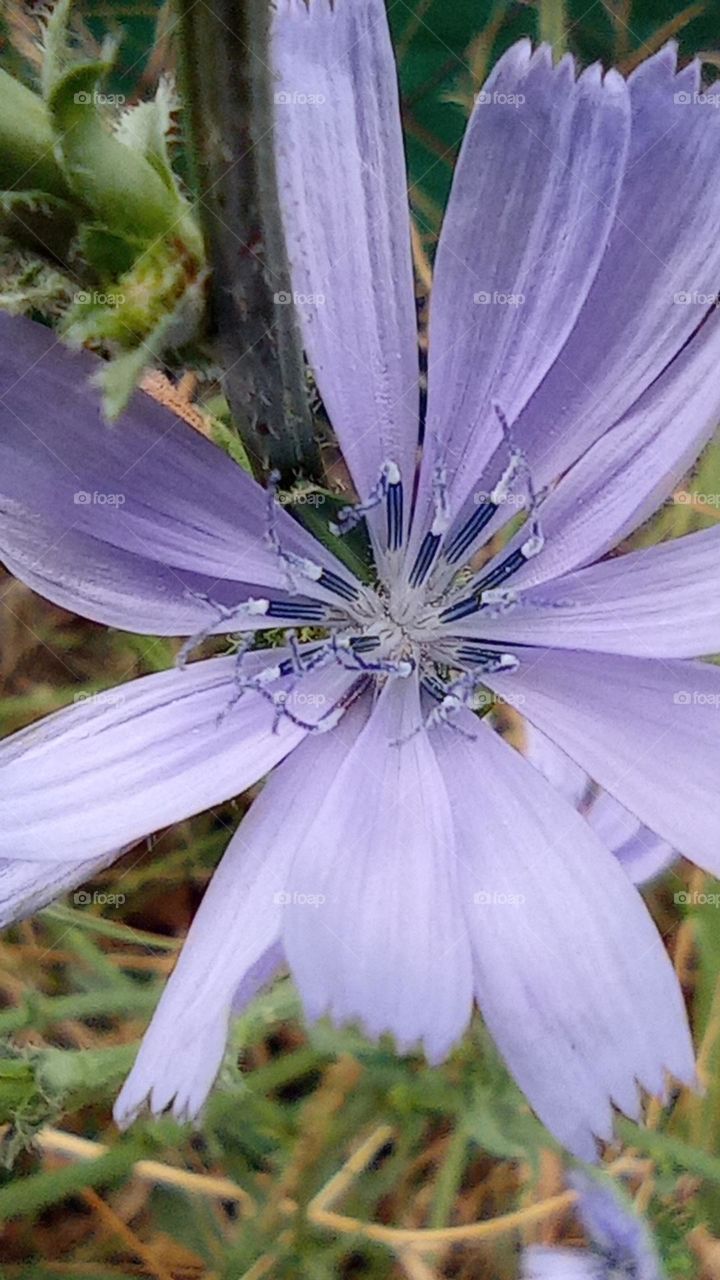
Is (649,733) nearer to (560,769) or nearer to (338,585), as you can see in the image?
(338,585)

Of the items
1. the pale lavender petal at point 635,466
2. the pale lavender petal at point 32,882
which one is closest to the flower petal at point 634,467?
the pale lavender petal at point 635,466

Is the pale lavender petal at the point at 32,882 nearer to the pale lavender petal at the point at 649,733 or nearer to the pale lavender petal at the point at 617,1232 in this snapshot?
the pale lavender petal at the point at 649,733

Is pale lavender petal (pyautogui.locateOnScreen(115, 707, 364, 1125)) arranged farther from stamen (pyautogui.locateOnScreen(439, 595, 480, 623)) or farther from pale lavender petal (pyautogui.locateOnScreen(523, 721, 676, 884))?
pale lavender petal (pyautogui.locateOnScreen(523, 721, 676, 884))

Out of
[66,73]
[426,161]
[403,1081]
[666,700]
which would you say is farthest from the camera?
[426,161]

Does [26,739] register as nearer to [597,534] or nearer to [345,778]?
[345,778]

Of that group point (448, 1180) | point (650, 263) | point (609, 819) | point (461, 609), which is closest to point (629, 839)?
point (609, 819)

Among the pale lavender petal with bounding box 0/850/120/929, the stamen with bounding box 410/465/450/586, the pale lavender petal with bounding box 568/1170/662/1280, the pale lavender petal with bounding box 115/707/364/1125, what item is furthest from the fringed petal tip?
the pale lavender petal with bounding box 568/1170/662/1280

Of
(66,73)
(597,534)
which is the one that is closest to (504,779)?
(597,534)
